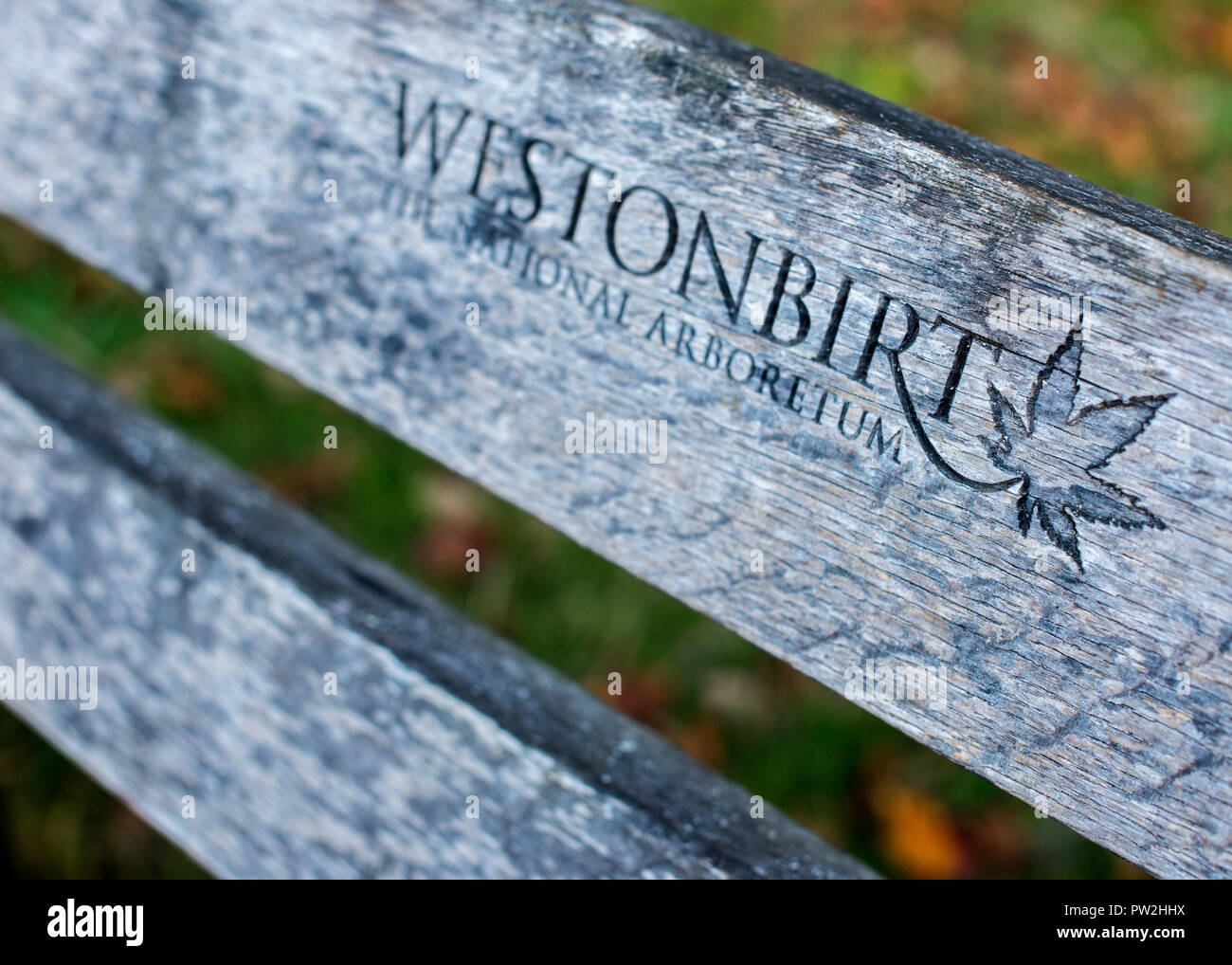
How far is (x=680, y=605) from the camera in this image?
185 centimetres

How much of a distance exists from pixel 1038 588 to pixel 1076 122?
2.16 m

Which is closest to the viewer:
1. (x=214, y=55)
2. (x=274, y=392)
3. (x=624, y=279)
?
(x=624, y=279)

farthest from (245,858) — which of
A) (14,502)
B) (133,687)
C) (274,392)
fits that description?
(274,392)

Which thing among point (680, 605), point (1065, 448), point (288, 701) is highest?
point (1065, 448)

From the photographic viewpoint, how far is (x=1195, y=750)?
66 cm

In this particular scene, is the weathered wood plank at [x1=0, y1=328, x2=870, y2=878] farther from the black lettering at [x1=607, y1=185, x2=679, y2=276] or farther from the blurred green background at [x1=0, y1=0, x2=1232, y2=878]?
the blurred green background at [x1=0, y1=0, x2=1232, y2=878]

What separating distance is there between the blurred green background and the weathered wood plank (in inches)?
25.7

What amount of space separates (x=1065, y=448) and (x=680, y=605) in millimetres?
1237

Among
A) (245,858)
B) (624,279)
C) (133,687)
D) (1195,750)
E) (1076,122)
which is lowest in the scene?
(245,858)

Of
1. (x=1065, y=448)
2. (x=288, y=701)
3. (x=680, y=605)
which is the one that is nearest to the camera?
(x=1065, y=448)

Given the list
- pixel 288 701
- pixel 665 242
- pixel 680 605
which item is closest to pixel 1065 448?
pixel 665 242

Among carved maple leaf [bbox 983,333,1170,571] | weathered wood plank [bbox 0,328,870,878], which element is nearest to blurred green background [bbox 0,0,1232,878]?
weathered wood plank [bbox 0,328,870,878]

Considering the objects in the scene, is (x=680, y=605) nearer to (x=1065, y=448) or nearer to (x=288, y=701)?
(x=288, y=701)

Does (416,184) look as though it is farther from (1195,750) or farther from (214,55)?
(1195,750)
